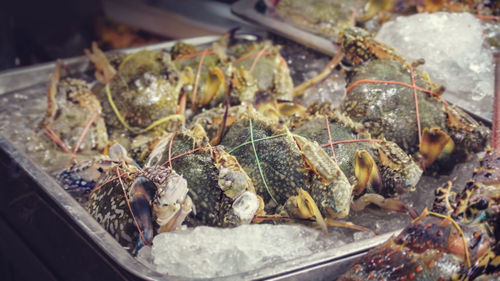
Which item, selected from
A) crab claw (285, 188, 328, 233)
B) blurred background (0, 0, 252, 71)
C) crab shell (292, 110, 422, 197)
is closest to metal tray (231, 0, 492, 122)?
blurred background (0, 0, 252, 71)

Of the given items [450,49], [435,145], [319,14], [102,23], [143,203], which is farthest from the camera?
[102,23]

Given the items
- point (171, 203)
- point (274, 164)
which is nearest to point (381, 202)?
point (274, 164)

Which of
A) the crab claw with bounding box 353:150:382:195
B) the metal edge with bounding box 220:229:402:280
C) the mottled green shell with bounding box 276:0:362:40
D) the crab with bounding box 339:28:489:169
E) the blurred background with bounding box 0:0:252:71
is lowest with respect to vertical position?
the blurred background with bounding box 0:0:252:71

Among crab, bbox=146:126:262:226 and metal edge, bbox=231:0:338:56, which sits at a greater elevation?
metal edge, bbox=231:0:338:56

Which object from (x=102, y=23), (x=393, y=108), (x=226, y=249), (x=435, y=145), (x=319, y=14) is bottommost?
(x=102, y=23)

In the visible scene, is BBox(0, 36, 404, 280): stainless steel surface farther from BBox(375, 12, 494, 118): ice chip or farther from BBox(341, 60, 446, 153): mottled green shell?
BBox(375, 12, 494, 118): ice chip

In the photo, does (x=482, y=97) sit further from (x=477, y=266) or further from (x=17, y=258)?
(x=17, y=258)

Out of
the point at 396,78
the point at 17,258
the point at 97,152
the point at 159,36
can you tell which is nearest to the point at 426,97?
the point at 396,78

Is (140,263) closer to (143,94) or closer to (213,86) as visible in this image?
(143,94)
